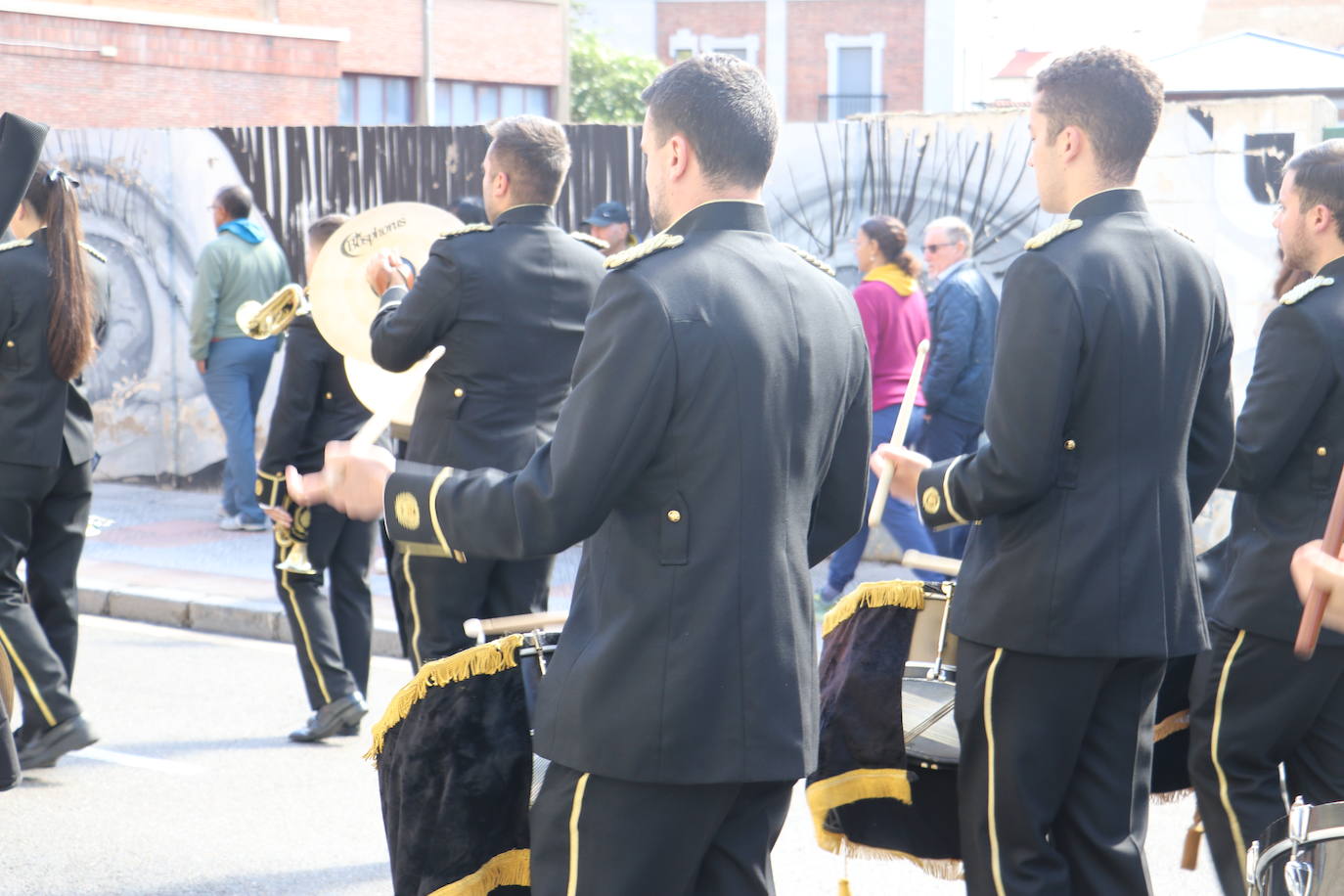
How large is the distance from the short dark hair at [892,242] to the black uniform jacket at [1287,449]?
459cm

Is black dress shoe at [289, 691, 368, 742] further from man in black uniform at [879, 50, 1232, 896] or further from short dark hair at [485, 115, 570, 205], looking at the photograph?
man in black uniform at [879, 50, 1232, 896]

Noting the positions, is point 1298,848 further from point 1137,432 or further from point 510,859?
point 510,859

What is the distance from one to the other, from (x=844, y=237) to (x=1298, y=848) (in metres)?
7.30

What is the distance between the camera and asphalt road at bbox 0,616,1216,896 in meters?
4.52

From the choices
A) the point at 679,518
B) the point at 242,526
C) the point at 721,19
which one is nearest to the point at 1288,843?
the point at 679,518

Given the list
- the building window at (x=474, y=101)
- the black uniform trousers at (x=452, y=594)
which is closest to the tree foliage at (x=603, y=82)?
the building window at (x=474, y=101)

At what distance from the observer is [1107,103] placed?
3174 mm

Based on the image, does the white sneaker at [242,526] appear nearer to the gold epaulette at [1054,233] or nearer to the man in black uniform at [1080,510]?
the man in black uniform at [1080,510]

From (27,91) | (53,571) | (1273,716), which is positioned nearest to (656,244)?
(1273,716)

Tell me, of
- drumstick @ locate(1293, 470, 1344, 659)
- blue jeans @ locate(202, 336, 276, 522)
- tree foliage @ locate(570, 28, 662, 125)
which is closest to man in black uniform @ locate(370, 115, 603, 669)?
drumstick @ locate(1293, 470, 1344, 659)

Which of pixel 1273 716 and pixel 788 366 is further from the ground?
pixel 788 366

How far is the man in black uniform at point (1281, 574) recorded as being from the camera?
3.44m

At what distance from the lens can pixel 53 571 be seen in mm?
5566

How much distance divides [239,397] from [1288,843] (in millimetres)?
8929
